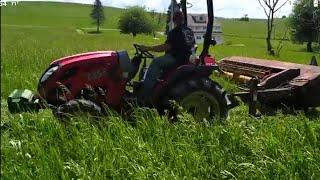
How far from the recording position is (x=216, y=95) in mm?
6172

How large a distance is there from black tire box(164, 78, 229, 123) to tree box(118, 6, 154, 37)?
82690 mm

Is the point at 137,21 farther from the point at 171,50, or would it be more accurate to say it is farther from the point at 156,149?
the point at 156,149

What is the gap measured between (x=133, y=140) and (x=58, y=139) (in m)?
0.65

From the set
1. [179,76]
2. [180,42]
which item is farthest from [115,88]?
[180,42]

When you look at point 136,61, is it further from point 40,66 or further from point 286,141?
point 40,66

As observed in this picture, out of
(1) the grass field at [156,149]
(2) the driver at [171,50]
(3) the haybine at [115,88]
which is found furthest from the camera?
(2) the driver at [171,50]

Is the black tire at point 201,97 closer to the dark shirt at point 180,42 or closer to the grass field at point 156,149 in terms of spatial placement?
the dark shirt at point 180,42

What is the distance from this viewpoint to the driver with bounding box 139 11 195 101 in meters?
5.91

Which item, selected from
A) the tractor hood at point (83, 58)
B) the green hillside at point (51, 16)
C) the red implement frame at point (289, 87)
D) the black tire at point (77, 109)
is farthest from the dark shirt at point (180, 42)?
the green hillside at point (51, 16)

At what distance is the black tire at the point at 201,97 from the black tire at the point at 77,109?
3.37ft

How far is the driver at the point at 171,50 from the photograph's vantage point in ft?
19.4

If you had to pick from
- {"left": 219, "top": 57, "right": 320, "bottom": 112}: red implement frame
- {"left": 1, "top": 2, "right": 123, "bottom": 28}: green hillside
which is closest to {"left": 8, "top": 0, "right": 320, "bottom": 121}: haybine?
{"left": 219, "top": 57, "right": 320, "bottom": 112}: red implement frame

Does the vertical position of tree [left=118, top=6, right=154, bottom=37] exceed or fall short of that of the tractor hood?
it exceeds it

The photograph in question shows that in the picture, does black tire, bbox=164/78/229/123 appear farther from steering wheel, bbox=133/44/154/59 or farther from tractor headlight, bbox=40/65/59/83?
tractor headlight, bbox=40/65/59/83
